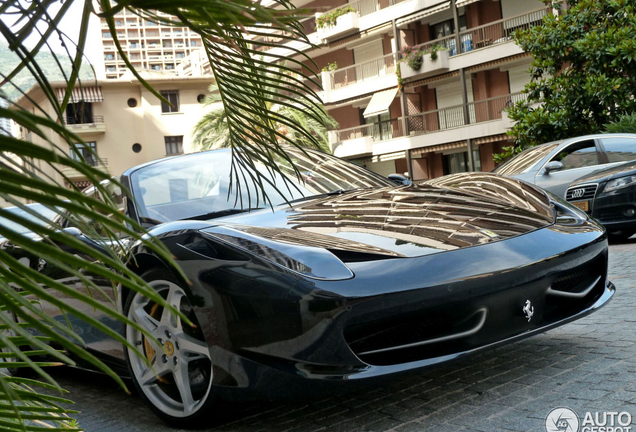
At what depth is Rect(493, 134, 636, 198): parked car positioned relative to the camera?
9.36 metres

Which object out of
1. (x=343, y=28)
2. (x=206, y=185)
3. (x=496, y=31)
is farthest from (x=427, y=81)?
(x=206, y=185)

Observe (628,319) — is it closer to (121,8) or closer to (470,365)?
(470,365)

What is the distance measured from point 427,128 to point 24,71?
32.2m

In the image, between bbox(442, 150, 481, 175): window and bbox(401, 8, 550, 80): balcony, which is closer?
bbox(401, 8, 550, 80): balcony

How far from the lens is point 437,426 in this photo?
2.39 m

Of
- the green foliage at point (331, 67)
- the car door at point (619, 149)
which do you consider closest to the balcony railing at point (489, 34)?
the green foliage at point (331, 67)

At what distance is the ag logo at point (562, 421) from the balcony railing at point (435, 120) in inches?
993

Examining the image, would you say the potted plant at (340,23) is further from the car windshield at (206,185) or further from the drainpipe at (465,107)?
the car windshield at (206,185)

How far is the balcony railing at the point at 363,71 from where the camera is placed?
3369cm

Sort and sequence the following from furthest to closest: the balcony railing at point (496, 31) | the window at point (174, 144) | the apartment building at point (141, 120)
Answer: the window at point (174, 144) → the apartment building at point (141, 120) → the balcony railing at point (496, 31)

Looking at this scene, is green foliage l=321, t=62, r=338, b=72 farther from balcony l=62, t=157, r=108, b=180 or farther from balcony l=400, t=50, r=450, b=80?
balcony l=62, t=157, r=108, b=180

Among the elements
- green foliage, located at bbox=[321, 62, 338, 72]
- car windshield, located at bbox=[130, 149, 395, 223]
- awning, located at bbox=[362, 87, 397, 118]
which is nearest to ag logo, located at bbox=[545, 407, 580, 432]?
car windshield, located at bbox=[130, 149, 395, 223]

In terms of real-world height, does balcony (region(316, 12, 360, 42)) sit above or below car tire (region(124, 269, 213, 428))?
above

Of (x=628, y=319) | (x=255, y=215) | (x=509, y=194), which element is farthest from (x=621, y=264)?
(x=255, y=215)
